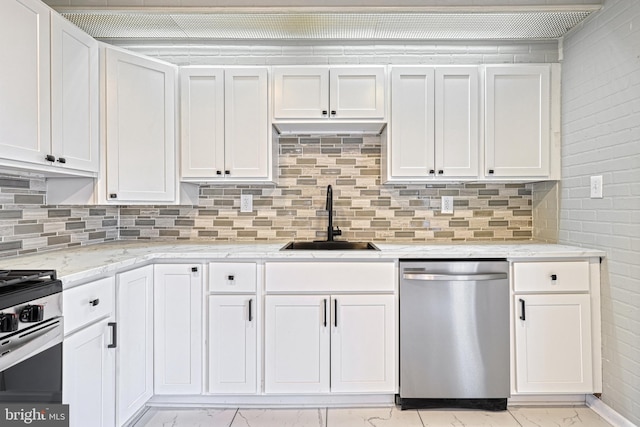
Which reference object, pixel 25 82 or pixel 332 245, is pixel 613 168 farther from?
pixel 25 82

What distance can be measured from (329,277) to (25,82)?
1718 millimetres

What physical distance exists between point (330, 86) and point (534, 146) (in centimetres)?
140

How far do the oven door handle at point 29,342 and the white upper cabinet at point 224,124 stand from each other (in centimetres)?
135

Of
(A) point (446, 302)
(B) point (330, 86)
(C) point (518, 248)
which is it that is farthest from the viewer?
(B) point (330, 86)

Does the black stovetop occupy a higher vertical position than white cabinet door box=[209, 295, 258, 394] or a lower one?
higher

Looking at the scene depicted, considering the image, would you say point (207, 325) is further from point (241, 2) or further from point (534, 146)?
point (534, 146)

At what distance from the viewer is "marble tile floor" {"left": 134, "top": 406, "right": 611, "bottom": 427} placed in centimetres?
208

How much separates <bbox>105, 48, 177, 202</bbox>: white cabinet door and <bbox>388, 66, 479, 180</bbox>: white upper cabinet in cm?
145

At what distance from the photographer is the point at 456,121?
253cm

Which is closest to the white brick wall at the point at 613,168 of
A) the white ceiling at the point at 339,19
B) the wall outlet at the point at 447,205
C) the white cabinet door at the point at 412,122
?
the white ceiling at the point at 339,19

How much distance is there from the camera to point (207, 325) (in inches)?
86.8

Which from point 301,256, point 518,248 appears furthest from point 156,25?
point 518,248
